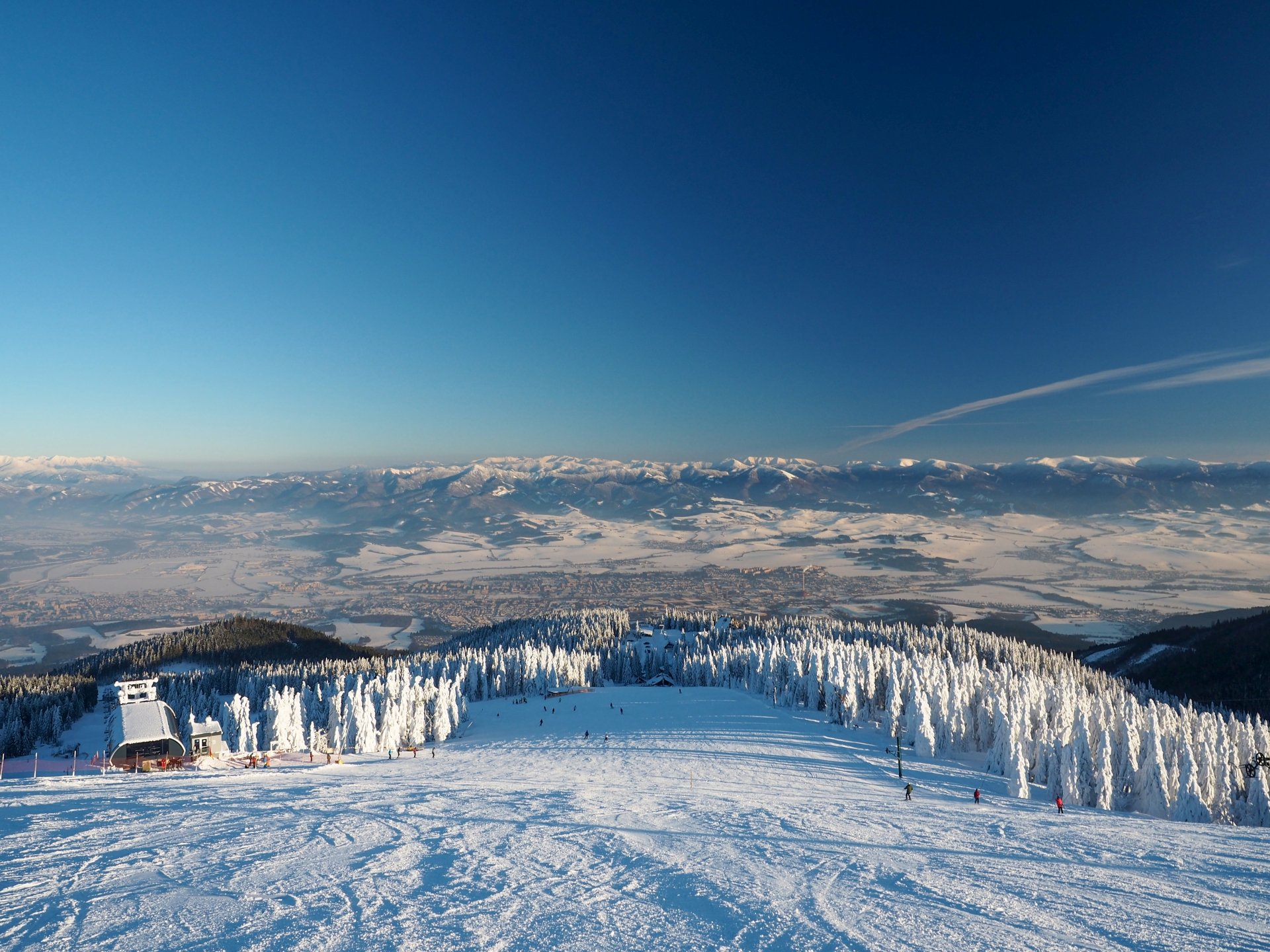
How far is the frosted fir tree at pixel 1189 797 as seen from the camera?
145 feet

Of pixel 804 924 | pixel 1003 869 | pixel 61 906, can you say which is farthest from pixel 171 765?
pixel 1003 869

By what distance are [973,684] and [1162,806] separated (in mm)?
22141

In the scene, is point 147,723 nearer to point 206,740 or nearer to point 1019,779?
point 206,740

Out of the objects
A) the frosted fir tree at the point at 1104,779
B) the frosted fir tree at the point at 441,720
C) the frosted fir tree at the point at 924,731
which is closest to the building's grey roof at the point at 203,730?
the frosted fir tree at the point at 441,720

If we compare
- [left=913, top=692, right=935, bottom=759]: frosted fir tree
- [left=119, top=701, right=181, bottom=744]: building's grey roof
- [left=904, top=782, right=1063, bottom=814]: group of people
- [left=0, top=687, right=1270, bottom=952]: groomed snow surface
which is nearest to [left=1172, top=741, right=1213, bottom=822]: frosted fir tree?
[left=0, top=687, right=1270, bottom=952]: groomed snow surface

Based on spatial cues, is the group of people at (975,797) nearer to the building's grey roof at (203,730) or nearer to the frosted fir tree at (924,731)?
the frosted fir tree at (924,731)

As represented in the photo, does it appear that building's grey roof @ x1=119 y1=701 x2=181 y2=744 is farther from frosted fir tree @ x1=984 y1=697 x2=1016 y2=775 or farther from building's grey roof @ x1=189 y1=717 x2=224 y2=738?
frosted fir tree @ x1=984 y1=697 x2=1016 y2=775

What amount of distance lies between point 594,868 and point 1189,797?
165ft

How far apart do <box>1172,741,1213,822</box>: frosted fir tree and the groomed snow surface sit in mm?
14185

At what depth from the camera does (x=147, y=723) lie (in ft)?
154

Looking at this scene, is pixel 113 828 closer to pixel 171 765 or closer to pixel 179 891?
pixel 179 891

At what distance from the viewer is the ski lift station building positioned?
45.0 meters

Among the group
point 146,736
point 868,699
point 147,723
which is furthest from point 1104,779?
point 147,723

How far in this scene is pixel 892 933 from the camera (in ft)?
53.2
